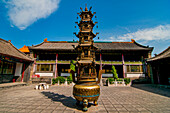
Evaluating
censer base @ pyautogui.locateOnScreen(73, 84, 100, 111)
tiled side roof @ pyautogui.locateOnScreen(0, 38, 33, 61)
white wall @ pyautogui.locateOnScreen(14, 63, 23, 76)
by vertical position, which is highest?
tiled side roof @ pyautogui.locateOnScreen(0, 38, 33, 61)

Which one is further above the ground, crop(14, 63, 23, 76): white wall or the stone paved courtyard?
crop(14, 63, 23, 76): white wall

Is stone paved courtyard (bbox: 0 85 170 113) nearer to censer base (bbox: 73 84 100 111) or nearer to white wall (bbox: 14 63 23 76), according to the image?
censer base (bbox: 73 84 100 111)

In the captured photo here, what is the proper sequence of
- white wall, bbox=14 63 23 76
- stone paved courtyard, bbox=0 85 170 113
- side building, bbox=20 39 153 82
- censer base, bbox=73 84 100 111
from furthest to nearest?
side building, bbox=20 39 153 82 → white wall, bbox=14 63 23 76 → stone paved courtyard, bbox=0 85 170 113 → censer base, bbox=73 84 100 111

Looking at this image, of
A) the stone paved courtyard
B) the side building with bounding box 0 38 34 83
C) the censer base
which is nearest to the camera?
the censer base

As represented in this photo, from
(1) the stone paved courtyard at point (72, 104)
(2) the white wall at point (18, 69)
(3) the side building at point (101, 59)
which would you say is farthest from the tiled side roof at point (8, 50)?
(1) the stone paved courtyard at point (72, 104)

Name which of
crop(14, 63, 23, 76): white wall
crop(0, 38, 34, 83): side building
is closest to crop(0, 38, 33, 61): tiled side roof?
crop(0, 38, 34, 83): side building

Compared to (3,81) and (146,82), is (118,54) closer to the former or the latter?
(146,82)

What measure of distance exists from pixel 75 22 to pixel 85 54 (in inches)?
93.4

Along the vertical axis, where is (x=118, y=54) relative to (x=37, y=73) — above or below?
above

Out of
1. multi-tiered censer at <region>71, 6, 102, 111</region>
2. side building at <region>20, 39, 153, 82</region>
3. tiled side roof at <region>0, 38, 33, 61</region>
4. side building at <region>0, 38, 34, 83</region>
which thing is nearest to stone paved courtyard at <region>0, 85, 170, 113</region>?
multi-tiered censer at <region>71, 6, 102, 111</region>

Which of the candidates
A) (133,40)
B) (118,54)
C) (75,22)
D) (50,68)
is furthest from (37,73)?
(133,40)

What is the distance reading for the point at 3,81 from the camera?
12109mm

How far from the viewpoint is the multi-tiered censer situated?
3.81m

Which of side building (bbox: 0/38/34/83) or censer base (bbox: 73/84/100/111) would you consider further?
side building (bbox: 0/38/34/83)
